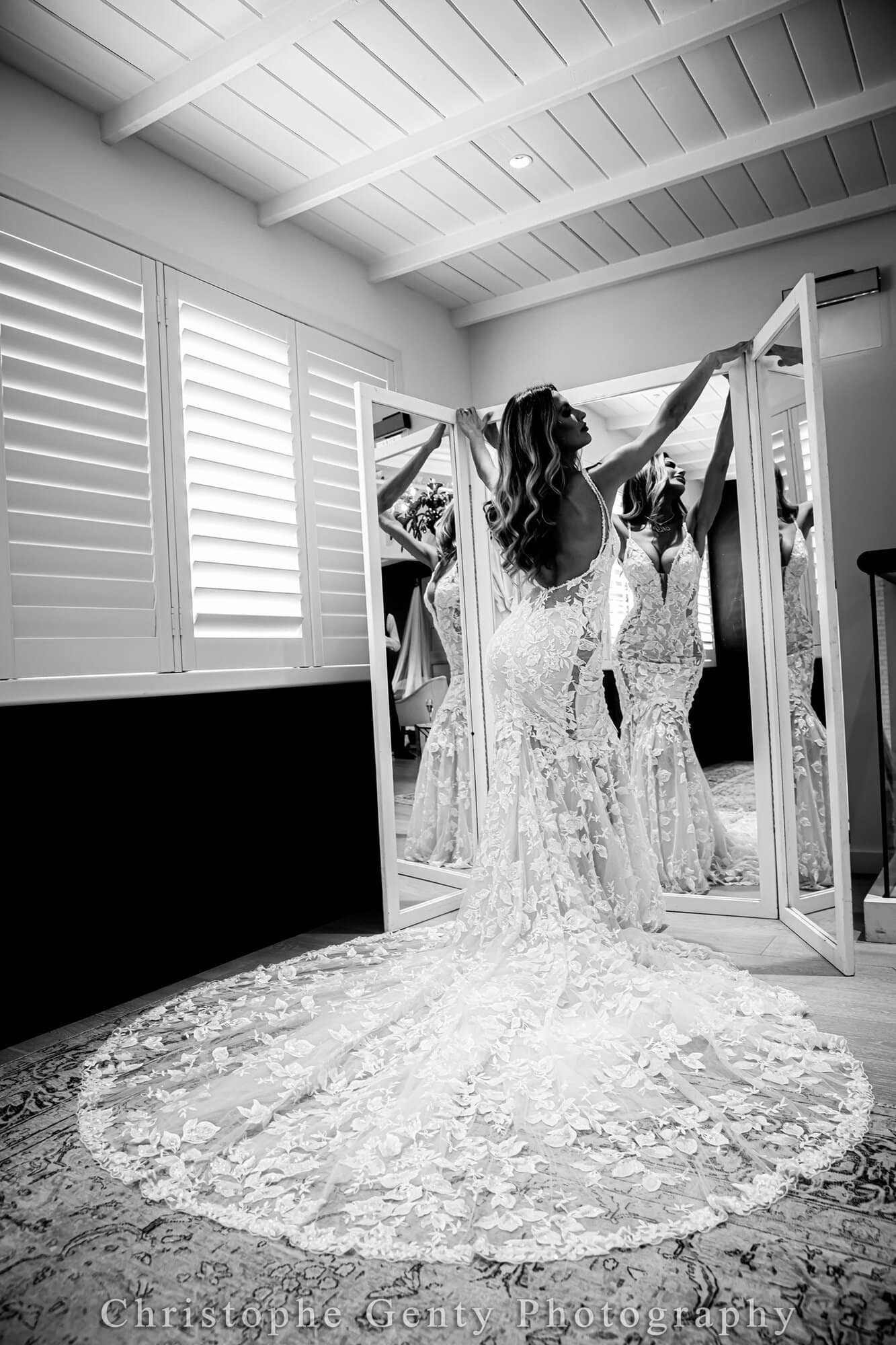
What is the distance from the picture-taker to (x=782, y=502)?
3.23 m

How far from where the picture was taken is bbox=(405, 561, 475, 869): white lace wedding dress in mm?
3600

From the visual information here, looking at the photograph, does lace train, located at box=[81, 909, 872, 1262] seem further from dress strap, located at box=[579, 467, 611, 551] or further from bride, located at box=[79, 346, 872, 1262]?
dress strap, located at box=[579, 467, 611, 551]

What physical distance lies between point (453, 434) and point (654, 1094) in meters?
2.73

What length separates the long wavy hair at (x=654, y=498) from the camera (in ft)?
11.4

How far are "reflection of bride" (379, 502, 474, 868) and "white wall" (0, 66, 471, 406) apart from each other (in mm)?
1169

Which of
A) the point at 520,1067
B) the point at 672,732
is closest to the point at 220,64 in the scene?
the point at 672,732

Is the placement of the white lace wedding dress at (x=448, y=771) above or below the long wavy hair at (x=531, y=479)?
below

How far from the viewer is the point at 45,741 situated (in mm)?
2688

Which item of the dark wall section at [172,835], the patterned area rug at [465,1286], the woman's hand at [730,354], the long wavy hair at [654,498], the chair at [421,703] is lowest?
the patterned area rug at [465,1286]

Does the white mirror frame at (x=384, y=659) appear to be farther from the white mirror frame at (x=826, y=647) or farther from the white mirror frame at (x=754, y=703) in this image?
the white mirror frame at (x=826, y=647)

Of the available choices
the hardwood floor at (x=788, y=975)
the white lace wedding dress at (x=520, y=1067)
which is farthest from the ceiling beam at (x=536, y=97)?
the hardwood floor at (x=788, y=975)

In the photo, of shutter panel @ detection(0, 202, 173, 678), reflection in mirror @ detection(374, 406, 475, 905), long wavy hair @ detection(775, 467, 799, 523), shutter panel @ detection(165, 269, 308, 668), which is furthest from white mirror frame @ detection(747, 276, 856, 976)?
shutter panel @ detection(0, 202, 173, 678)

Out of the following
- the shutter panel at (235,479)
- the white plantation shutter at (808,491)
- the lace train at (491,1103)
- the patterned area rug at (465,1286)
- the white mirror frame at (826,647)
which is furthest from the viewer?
the shutter panel at (235,479)

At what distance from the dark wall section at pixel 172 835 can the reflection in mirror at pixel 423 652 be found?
0.44 meters
